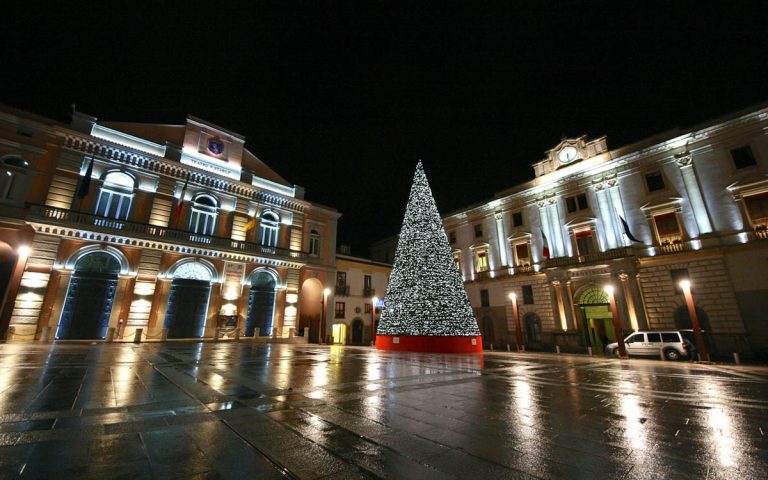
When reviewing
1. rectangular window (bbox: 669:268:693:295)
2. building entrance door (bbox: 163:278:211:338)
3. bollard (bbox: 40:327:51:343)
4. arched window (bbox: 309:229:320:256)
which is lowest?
bollard (bbox: 40:327:51:343)

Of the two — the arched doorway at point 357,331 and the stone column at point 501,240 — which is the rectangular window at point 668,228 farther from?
the arched doorway at point 357,331

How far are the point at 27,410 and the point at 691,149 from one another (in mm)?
30369

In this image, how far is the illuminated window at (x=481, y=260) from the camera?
29750mm

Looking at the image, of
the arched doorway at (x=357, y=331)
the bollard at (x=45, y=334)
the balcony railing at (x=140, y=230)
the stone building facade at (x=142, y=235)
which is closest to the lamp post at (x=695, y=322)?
the stone building facade at (x=142, y=235)

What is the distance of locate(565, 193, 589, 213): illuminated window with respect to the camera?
2444 centimetres

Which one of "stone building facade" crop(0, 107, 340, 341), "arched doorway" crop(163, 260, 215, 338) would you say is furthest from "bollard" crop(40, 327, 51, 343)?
"arched doorway" crop(163, 260, 215, 338)

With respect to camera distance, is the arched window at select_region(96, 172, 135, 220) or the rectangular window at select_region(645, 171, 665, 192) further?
the rectangular window at select_region(645, 171, 665, 192)

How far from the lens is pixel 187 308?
19516 mm

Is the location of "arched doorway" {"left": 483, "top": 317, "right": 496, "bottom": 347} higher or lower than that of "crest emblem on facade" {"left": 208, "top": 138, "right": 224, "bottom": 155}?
lower

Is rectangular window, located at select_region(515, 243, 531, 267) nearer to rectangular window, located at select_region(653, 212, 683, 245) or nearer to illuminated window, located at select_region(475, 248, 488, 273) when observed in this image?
illuminated window, located at select_region(475, 248, 488, 273)

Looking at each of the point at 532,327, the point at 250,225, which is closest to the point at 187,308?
the point at 250,225

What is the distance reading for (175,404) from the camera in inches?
177

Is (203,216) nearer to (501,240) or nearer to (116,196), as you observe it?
(116,196)

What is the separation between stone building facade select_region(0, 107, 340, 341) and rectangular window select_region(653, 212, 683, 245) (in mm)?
24936
